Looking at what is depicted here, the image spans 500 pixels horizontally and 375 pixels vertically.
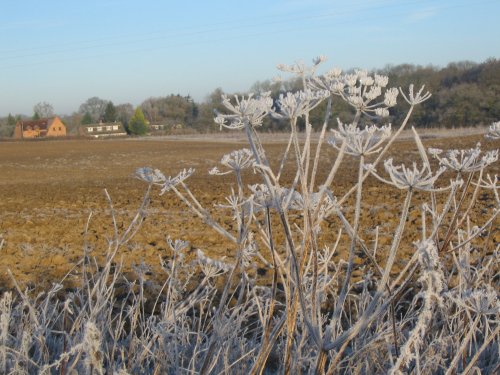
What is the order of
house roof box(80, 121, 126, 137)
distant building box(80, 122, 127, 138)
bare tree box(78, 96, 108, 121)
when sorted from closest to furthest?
house roof box(80, 121, 126, 137) < distant building box(80, 122, 127, 138) < bare tree box(78, 96, 108, 121)

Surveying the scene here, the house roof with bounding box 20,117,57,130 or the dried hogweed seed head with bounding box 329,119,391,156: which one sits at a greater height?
the house roof with bounding box 20,117,57,130

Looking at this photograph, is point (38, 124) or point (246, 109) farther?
point (38, 124)

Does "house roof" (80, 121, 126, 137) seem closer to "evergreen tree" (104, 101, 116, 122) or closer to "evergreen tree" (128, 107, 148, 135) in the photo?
"evergreen tree" (104, 101, 116, 122)

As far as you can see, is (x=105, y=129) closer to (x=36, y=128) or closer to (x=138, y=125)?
(x=138, y=125)

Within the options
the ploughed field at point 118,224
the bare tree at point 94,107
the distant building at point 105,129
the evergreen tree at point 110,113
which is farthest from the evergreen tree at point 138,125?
the ploughed field at point 118,224

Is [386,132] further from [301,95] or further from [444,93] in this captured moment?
[444,93]

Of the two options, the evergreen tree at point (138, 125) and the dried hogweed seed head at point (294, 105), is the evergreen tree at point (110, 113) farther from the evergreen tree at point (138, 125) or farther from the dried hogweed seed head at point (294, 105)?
the dried hogweed seed head at point (294, 105)

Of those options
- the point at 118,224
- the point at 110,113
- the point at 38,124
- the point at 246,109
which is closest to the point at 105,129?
the point at 110,113

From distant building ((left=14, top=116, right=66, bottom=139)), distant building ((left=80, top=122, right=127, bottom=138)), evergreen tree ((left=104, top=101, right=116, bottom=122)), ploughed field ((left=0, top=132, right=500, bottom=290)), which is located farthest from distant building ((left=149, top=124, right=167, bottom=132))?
ploughed field ((left=0, top=132, right=500, bottom=290))

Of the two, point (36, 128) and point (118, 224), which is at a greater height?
point (36, 128)

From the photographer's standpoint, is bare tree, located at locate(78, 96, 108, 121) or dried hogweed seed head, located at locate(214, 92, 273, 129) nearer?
dried hogweed seed head, located at locate(214, 92, 273, 129)

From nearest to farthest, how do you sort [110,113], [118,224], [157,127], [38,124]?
[118,224]
[157,127]
[110,113]
[38,124]

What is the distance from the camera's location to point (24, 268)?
21.3 feet

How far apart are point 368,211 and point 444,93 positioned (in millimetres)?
46166
